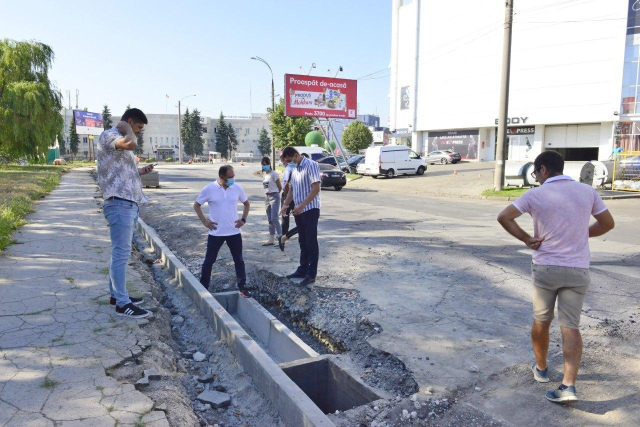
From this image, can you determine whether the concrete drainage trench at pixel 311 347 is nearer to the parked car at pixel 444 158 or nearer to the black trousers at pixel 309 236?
the black trousers at pixel 309 236

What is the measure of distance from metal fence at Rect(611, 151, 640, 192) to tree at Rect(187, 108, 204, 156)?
84985 mm

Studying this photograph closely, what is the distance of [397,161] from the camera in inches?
1182

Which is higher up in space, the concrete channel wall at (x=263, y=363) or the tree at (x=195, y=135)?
the tree at (x=195, y=135)

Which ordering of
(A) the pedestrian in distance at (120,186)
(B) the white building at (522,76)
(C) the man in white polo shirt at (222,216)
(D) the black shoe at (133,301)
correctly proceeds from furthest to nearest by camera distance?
1. (B) the white building at (522,76)
2. (C) the man in white polo shirt at (222,216)
3. (D) the black shoe at (133,301)
4. (A) the pedestrian in distance at (120,186)

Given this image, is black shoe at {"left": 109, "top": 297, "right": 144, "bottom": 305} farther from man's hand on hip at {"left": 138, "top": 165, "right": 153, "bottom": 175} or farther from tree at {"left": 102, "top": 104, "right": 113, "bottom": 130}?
tree at {"left": 102, "top": 104, "right": 113, "bottom": 130}

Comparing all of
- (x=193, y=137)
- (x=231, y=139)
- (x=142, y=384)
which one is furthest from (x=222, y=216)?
(x=231, y=139)

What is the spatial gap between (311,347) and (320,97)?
32.3m

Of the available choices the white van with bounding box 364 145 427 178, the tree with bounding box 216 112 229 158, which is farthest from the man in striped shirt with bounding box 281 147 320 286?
the tree with bounding box 216 112 229 158

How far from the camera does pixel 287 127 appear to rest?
47.2 m

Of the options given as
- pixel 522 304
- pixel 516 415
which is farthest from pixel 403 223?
pixel 516 415

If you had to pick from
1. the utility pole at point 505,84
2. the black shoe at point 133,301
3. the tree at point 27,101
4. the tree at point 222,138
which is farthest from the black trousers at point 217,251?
the tree at point 222,138

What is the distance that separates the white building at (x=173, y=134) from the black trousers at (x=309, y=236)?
8323cm

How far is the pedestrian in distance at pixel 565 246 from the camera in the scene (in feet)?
10.4

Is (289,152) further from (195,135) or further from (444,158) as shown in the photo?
(195,135)
